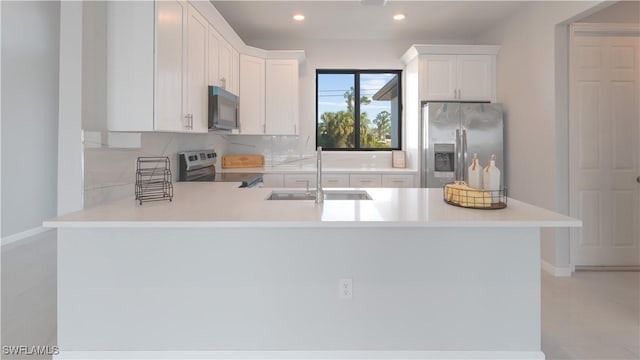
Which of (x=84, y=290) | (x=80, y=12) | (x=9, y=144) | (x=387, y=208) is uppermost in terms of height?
(x=80, y=12)

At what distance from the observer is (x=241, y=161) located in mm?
4812

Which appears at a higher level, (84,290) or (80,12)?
(80,12)

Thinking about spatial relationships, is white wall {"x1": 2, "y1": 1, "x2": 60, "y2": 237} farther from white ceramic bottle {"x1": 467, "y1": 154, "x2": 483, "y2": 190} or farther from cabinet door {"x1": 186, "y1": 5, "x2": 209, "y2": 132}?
white ceramic bottle {"x1": 467, "y1": 154, "x2": 483, "y2": 190}

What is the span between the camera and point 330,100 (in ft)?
16.9

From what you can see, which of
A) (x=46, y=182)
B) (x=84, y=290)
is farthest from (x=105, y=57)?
(x=46, y=182)

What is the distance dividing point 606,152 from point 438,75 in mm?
1866

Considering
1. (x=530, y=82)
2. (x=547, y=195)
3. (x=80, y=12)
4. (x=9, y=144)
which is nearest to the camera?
(x=80, y=12)

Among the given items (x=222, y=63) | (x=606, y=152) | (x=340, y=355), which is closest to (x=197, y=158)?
(x=222, y=63)

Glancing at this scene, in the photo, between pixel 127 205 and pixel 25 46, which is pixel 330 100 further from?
pixel 25 46

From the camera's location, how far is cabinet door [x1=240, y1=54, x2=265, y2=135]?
14.7 ft

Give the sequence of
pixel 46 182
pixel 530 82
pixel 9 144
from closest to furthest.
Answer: pixel 530 82, pixel 9 144, pixel 46 182

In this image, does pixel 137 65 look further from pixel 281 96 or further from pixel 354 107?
pixel 354 107

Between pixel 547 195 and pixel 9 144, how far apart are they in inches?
234

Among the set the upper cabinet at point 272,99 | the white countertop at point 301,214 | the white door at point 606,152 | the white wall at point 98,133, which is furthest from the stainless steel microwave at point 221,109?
the white door at point 606,152
